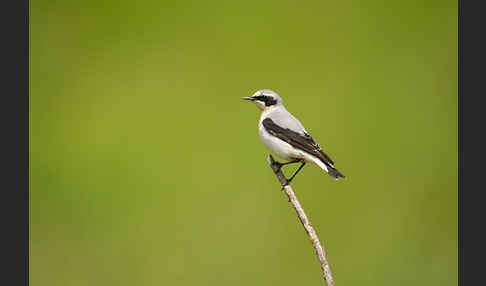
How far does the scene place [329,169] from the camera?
13.3ft

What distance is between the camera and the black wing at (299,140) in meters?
4.15

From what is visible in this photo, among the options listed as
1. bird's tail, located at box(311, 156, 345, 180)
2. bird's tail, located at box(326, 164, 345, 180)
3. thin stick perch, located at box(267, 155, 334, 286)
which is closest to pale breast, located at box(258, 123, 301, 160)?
bird's tail, located at box(311, 156, 345, 180)

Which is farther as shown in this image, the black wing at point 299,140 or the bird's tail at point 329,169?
the black wing at point 299,140

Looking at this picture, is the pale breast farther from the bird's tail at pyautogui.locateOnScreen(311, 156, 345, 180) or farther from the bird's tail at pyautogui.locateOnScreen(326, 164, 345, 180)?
the bird's tail at pyautogui.locateOnScreen(326, 164, 345, 180)

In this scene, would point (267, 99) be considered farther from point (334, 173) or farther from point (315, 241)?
point (315, 241)

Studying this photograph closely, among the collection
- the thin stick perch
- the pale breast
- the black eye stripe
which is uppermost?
Answer: the black eye stripe

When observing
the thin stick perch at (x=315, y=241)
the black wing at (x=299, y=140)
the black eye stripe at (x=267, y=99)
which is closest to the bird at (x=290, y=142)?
the black wing at (x=299, y=140)

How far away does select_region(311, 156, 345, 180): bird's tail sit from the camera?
3975 mm

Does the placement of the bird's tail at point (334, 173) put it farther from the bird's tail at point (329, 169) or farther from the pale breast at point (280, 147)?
the pale breast at point (280, 147)

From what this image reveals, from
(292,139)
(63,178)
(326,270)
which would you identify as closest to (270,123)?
(292,139)

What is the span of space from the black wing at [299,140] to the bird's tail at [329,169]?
0.03m

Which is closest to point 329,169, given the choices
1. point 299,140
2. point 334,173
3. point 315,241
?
point 334,173

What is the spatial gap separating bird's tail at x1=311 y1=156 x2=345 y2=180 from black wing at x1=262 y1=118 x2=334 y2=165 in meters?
0.03

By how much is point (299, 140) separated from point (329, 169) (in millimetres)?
409
